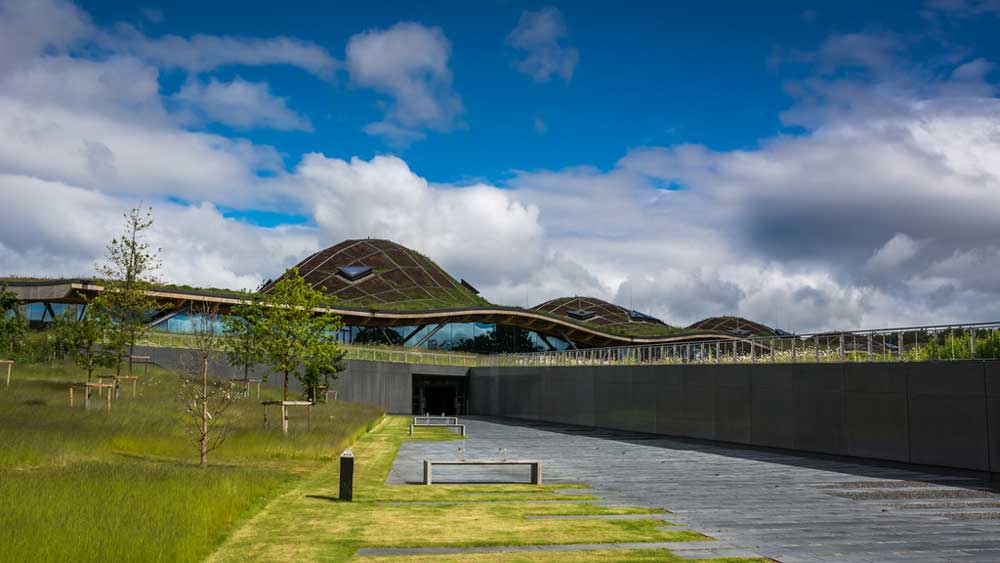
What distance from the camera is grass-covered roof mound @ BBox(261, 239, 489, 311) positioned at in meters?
79.6

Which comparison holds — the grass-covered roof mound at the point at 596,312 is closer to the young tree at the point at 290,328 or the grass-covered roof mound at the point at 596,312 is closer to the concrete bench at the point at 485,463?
the young tree at the point at 290,328

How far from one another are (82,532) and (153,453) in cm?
943

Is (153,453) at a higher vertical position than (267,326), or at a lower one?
lower

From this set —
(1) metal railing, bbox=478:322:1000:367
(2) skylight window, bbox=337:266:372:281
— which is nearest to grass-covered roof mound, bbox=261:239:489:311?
(2) skylight window, bbox=337:266:372:281

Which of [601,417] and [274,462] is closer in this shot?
[274,462]

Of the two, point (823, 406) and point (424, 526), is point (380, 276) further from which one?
point (424, 526)

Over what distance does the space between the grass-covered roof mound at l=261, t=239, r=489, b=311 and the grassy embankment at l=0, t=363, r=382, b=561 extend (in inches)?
1946

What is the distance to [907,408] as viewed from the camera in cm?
1853

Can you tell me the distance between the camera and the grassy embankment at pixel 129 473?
25.6ft

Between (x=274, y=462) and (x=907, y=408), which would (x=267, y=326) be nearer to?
(x=274, y=462)

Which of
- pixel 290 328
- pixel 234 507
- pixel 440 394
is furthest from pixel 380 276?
pixel 234 507

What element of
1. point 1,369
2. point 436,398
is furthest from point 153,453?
point 436,398

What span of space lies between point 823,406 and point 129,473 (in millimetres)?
17220

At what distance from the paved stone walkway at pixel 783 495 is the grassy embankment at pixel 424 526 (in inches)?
35.1
